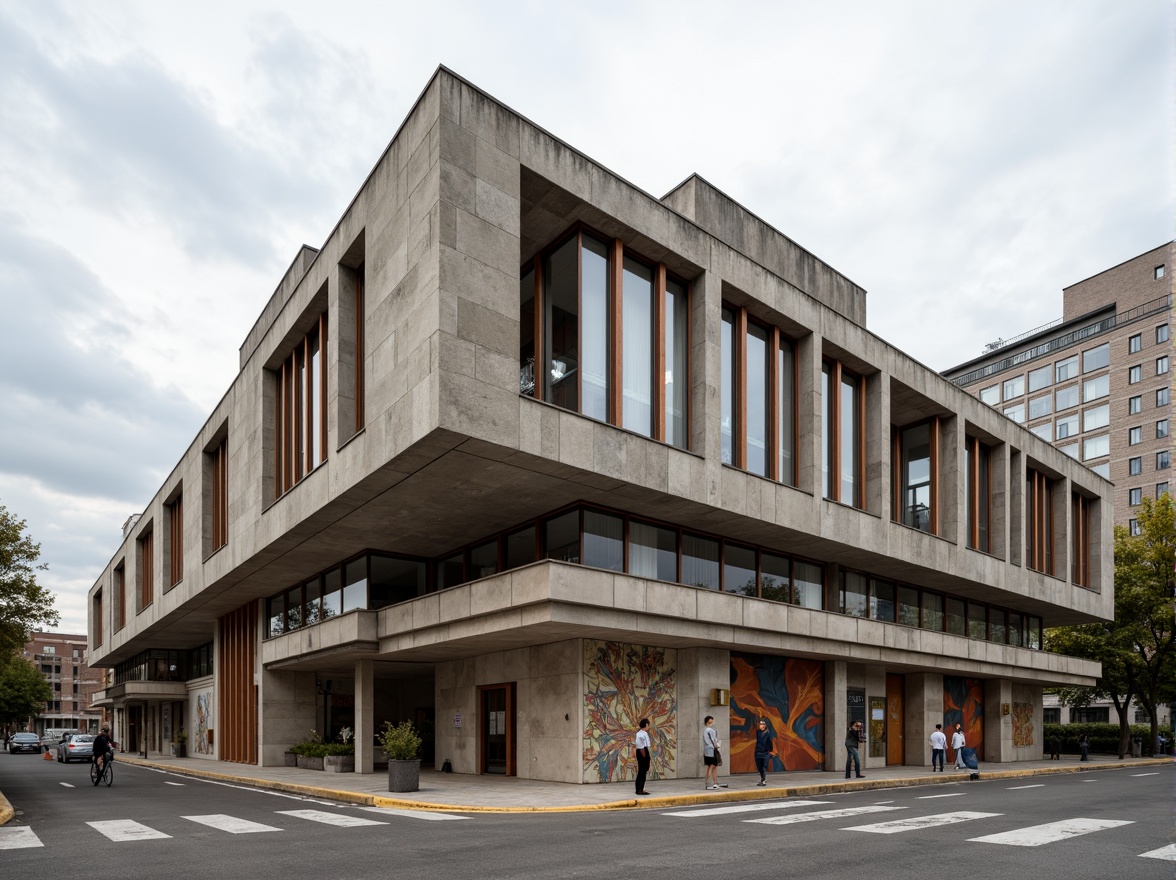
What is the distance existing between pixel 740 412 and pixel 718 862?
16628 mm

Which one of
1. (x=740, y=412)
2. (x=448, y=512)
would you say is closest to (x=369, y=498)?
(x=448, y=512)

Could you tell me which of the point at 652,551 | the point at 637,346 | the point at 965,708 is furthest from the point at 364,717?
the point at 965,708

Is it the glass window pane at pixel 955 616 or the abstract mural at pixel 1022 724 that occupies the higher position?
the glass window pane at pixel 955 616

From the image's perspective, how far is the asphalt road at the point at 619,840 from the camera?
422 inches

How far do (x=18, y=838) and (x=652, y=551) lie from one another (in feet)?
50.9

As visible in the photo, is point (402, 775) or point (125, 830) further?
point (402, 775)

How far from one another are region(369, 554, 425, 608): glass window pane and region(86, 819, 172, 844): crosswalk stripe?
12914 millimetres

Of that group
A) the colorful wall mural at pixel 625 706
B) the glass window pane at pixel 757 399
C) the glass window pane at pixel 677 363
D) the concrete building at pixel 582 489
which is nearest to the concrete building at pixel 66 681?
the concrete building at pixel 582 489

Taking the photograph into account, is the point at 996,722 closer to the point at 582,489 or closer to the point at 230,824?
the point at 582,489

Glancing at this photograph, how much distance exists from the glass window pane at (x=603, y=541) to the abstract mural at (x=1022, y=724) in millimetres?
28009

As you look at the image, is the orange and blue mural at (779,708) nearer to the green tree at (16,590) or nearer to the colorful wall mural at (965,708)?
the colorful wall mural at (965,708)

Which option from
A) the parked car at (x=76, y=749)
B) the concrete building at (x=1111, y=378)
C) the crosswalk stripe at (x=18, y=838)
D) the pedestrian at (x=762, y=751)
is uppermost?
the concrete building at (x=1111, y=378)

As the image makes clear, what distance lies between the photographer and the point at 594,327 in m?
23.2

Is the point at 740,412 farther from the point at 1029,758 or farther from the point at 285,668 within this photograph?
the point at 1029,758
